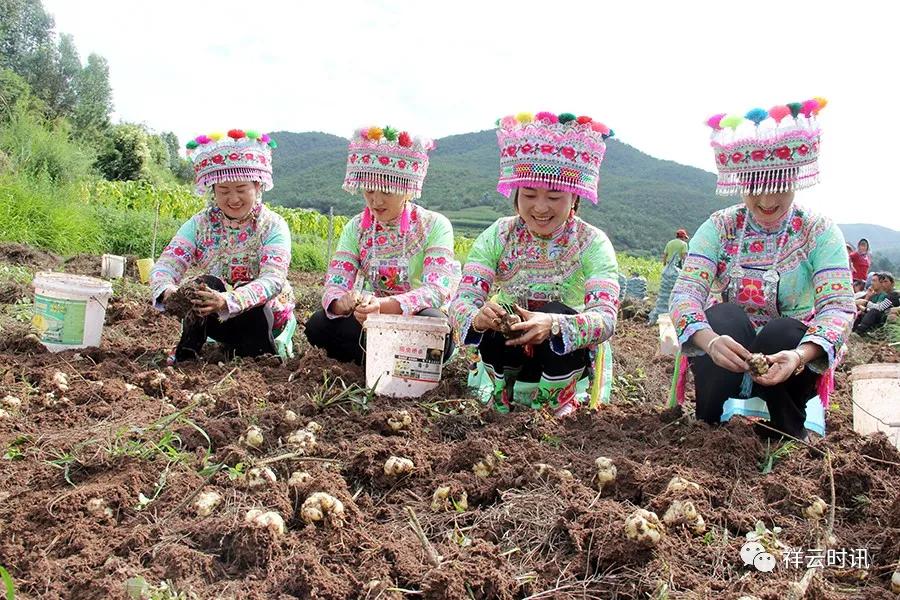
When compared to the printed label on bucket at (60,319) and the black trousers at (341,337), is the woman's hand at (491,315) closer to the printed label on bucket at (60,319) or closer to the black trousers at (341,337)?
the black trousers at (341,337)

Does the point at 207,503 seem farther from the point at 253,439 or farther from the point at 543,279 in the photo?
the point at 543,279

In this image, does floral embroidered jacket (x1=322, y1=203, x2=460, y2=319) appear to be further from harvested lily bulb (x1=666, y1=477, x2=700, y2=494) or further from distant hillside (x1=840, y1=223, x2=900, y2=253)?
distant hillside (x1=840, y1=223, x2=900, y2=253)

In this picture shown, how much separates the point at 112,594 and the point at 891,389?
2.32 m

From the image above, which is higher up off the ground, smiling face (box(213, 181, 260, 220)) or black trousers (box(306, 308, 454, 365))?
smiling face (box(213, 181, 260, 220))

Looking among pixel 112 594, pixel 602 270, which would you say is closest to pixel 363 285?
pixel 602 270

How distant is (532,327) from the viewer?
240 cm

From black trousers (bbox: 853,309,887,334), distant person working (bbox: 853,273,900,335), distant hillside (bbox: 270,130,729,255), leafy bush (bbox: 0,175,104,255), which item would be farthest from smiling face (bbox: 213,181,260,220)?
distant hillside (bbox: 270,130,729,255)

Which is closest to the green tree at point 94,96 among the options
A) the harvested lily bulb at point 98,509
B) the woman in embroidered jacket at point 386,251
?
the woman in embroidered jacket at point 386,251

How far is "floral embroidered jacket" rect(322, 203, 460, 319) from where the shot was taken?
122 inches

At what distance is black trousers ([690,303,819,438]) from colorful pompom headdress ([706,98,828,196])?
17.0 inches

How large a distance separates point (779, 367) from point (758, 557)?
83 cm

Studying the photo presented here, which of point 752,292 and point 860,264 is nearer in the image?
point 752,292

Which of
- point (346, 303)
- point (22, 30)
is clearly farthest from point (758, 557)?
point (22, 30)

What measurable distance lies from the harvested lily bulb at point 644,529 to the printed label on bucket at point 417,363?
4.23ft
